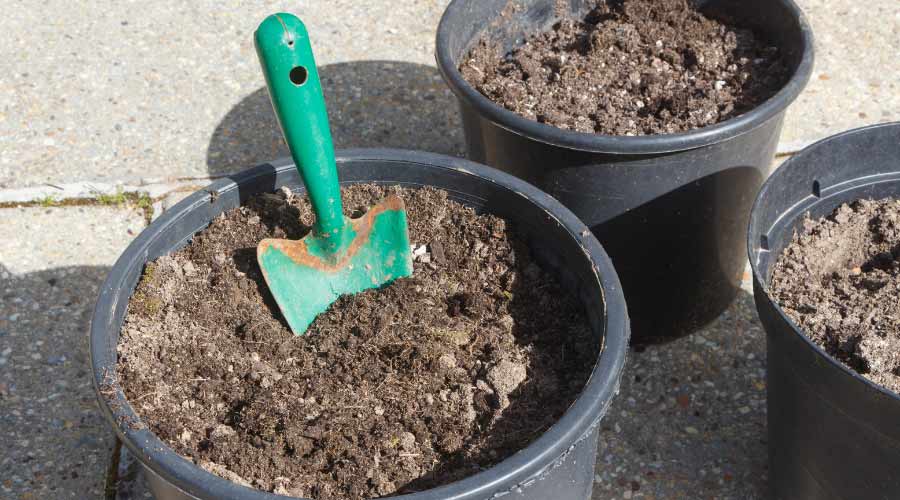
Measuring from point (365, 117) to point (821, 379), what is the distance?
165cm

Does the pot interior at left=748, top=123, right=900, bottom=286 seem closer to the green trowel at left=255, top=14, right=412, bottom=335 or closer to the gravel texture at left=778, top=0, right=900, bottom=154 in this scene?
the green trowel at left=255, top=14, right=412, bottom=335

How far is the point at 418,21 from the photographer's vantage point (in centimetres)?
301

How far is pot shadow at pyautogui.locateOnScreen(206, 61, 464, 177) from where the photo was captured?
8.54 feet

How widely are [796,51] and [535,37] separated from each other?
59 cm

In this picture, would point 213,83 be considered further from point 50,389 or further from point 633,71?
point 633,71

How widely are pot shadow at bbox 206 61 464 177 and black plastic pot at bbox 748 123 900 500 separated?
44.3 inches

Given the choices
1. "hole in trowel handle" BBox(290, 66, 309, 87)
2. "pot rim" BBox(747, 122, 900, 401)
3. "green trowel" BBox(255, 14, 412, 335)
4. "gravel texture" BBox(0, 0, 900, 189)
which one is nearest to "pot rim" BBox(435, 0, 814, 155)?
"pot rim" BBox(747, 122, 900, 401)

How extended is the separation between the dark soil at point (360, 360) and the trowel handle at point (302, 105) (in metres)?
0.17

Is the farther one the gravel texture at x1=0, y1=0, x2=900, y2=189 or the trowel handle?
the gravel texture at x1=0, y1=0, x2=900, y2=189

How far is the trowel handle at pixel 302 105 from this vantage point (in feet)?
4.05

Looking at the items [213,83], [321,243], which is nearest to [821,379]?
[321,243]

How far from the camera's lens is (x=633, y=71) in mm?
2049

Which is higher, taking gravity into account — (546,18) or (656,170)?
(546,18)

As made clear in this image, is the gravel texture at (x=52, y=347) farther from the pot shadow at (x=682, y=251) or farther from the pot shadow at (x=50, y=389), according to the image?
the pot shadow at (x=682, y=251)
